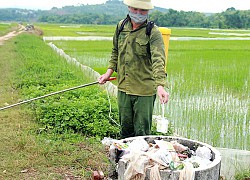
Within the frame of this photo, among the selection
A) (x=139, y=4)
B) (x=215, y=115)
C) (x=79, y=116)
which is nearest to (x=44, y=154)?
(x=79, y=116)

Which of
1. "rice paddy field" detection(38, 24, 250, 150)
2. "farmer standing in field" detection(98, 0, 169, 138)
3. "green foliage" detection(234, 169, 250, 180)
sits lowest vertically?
"rice paddy field" detection(38, 24, 250, 150)

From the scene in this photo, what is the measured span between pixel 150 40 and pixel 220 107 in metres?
3.90

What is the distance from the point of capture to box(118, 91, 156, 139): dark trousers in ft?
11.3

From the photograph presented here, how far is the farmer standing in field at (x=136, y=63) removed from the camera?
10.6 ft

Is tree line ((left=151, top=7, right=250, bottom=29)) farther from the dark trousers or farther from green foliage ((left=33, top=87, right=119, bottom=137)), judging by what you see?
the dark trousers

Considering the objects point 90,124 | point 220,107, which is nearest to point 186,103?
point 220,107

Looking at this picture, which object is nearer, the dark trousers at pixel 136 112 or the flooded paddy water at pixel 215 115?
the dark trousers at pixel 136 112

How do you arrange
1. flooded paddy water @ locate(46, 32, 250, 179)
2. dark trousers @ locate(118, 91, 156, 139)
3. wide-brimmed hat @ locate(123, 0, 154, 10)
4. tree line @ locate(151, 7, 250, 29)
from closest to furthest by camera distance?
wide-brimmed hat @ locate(123, 0, 154, 10) → dark trousers @ locate(118, 91, 156, 139) → flooded paddy water @ locate(46, 32, 250, 179) → tree line @ locate(151, 7, 250, 29)

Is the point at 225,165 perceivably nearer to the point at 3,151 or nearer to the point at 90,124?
the point at 90,124

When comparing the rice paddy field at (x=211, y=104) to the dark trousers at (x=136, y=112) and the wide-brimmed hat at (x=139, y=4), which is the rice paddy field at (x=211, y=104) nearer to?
the dark trousers at (x=136, y=112)

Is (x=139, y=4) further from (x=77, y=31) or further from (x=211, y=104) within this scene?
(x=77, y=31)

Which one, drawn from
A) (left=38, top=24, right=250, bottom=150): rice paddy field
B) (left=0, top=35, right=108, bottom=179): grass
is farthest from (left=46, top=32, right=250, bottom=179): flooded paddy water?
(left=0, top=35, right=108, bottom=179): grass

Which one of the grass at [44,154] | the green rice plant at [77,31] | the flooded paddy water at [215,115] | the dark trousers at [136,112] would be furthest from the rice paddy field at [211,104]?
the green rice plant at [77,31]

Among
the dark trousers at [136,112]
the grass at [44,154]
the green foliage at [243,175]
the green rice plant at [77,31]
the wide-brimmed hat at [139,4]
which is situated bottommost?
the green rice plant at [77,31]
